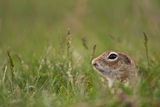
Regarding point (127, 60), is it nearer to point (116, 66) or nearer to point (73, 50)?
point (116, 66)

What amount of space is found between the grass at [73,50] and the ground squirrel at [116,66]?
0.15m

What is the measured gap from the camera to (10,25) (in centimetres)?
1032

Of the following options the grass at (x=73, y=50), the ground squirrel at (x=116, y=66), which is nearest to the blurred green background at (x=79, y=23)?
the grass at (x=73, y=50)

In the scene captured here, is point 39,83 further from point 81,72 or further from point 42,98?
point 42,98

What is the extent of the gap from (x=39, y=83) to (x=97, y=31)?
4499mm

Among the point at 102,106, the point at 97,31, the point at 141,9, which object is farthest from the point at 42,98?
the point at 97,31

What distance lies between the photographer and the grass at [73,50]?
367 cm

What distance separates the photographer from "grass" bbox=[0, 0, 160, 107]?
144 inches

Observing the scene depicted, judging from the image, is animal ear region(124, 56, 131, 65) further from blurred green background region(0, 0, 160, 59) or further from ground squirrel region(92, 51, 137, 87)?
blurred green background region(0, 0, 160, 59)

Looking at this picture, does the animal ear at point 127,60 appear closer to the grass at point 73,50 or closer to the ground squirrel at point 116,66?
the ground squirrel at point 116,66

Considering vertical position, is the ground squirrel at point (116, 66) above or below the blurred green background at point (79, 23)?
below

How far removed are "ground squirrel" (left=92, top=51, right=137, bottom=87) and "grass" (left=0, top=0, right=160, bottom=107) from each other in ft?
0.48

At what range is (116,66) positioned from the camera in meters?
4.60

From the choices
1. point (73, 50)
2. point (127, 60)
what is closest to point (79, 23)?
point (73, 50)
